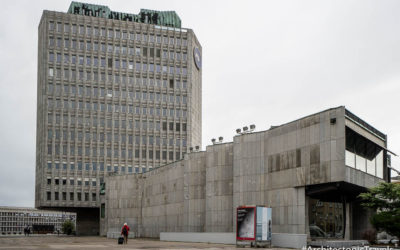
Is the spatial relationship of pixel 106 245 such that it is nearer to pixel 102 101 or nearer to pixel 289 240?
pixel 289 240

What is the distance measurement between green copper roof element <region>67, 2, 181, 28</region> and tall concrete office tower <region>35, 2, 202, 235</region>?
238mm

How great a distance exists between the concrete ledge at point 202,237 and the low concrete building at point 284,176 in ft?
10.3

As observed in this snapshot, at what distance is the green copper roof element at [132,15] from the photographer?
115125mm

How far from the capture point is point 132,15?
11900cm

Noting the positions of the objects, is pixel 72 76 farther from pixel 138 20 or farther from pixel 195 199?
pixel 195 199

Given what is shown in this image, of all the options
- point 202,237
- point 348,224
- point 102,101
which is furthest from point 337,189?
point 102,101

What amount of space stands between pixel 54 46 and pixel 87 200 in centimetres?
3330

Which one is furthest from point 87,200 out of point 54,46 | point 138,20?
point 138,20

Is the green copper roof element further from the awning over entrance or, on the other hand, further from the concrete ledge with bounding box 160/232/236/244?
the awning over entrance

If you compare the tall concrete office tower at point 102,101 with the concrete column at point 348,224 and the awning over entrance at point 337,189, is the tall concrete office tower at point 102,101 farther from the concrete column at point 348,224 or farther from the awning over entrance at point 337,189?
the awning over entrance at point 337,189

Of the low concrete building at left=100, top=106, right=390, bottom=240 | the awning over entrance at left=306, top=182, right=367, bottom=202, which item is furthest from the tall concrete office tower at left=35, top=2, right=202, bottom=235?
the awning over entrance at left=306, top=182, right=367, bottom=202

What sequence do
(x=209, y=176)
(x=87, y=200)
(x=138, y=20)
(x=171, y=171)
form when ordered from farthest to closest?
1. (x=138, y=20)
2. (x=87, y=200)
3. (x=171, y=171)
4. (x=209, y=176)

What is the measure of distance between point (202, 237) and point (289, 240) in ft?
35.6

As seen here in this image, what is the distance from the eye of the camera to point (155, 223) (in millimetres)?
65125
